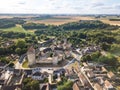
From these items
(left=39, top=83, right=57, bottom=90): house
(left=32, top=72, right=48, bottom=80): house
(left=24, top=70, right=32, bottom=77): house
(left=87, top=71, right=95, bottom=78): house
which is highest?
(left=87, top=71, right=95, bottom=78): house

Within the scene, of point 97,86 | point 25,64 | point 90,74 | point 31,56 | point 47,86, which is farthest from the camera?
point 25,64

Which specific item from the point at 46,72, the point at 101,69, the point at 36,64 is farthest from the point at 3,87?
the point at 101,69

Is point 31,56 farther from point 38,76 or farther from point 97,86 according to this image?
point 97,86

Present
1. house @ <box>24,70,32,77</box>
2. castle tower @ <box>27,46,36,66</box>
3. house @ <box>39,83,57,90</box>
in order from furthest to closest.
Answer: castle tower @ <box>27,46,36,66</box> → house @ <box>24,70,32,77</box> → house @ <box>39,83,57,90</box>

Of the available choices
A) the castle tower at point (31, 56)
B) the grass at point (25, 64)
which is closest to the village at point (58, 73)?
the castle tower at point (31, 56)

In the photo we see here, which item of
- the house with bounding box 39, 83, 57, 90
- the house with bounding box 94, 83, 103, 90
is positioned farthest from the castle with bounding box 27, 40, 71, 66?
the house with bounding box 94, 83, 103, 90

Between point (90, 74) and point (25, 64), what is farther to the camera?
point (25, 64)

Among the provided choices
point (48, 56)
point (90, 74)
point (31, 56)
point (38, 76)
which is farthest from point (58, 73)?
point (48, 56)

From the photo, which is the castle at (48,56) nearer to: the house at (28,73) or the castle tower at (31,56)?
the castle tower at (31,56)

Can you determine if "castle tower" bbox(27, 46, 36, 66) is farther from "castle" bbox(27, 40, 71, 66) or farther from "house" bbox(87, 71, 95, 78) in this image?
"house" bbox(87, 71, 95, 78)

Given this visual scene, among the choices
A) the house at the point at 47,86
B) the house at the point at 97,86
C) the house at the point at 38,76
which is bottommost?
the house at the point at 38,76

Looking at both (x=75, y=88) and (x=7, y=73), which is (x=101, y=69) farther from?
(x=7, y=73)
